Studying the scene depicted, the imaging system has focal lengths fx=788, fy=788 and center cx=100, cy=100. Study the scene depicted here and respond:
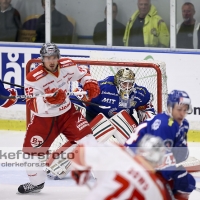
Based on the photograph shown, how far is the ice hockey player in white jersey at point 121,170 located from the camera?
3654mm

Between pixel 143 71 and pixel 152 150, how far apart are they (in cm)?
287

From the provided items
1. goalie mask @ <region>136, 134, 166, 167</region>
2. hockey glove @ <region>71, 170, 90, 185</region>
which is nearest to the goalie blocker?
goalie mask @ <region>136, 134, 166, 167</region>

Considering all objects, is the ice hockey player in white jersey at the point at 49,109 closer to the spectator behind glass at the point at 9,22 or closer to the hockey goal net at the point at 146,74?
the hockey goal net at the point at 146,74

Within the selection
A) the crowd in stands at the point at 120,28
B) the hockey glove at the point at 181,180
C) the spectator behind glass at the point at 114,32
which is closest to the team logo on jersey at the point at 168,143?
the hockey glove at the point at 181,180

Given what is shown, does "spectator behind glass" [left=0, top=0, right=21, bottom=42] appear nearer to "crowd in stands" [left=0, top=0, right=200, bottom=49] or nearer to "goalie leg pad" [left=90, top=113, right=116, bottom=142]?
"crowd in stands" [left=0, top=0, right=200, bottom=49]

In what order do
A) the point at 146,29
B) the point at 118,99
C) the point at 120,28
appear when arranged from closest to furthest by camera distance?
the point at 118,99 → the point at 146,29 → the point at 120,28

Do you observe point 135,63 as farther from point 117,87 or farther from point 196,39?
point 196,39

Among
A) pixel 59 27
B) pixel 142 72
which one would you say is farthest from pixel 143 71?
pixel 59 27

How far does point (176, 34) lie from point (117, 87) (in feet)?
4.84

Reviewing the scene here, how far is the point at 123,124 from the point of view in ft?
20.4

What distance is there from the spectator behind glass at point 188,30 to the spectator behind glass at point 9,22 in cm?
173

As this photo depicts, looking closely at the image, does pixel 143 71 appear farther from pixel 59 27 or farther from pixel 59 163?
pixel 59 27

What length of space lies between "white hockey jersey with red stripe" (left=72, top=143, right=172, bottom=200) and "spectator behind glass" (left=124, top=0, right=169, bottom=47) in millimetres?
3825

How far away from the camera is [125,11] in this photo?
7.70 m
